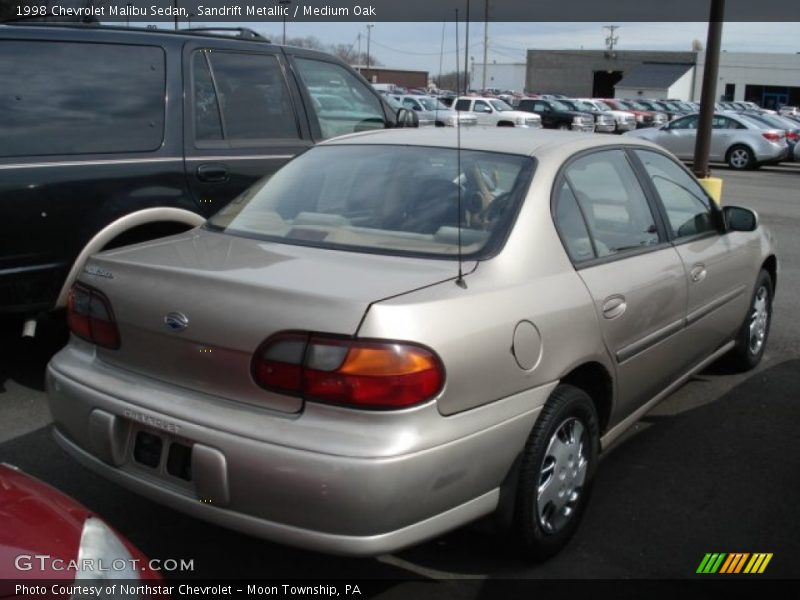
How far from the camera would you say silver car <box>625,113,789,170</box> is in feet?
76.2

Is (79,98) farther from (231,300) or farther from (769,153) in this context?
(769,153)

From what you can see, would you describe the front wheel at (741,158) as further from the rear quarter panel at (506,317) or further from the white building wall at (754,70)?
the white building wall at (754,70)

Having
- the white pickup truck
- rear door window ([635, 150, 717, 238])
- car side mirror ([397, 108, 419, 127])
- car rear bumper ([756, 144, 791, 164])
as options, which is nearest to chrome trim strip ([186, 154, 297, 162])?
car side mirror ([397, 108, 419, 127])

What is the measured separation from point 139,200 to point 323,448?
2770 millimetres

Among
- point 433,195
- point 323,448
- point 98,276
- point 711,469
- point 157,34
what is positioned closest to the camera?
point 323,448

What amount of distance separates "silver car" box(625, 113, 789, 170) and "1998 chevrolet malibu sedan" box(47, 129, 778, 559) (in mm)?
20348

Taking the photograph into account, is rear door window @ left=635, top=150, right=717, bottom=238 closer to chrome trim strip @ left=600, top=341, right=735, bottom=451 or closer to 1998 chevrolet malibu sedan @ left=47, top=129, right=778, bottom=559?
1998 chevrolet malibu sedan @ left=47, top=129, right=778, bottom=559

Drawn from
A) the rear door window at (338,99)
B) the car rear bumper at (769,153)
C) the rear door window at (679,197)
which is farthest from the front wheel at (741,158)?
the rear door window at (679,197)

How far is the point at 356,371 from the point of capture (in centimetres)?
253

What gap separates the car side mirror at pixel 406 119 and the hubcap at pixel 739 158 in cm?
1932

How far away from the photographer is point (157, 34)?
514 centimetres

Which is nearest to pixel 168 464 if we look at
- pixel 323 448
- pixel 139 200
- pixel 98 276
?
pixel 323 448

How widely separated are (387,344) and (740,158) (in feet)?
77.4

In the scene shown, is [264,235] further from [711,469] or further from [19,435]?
[711,469]
